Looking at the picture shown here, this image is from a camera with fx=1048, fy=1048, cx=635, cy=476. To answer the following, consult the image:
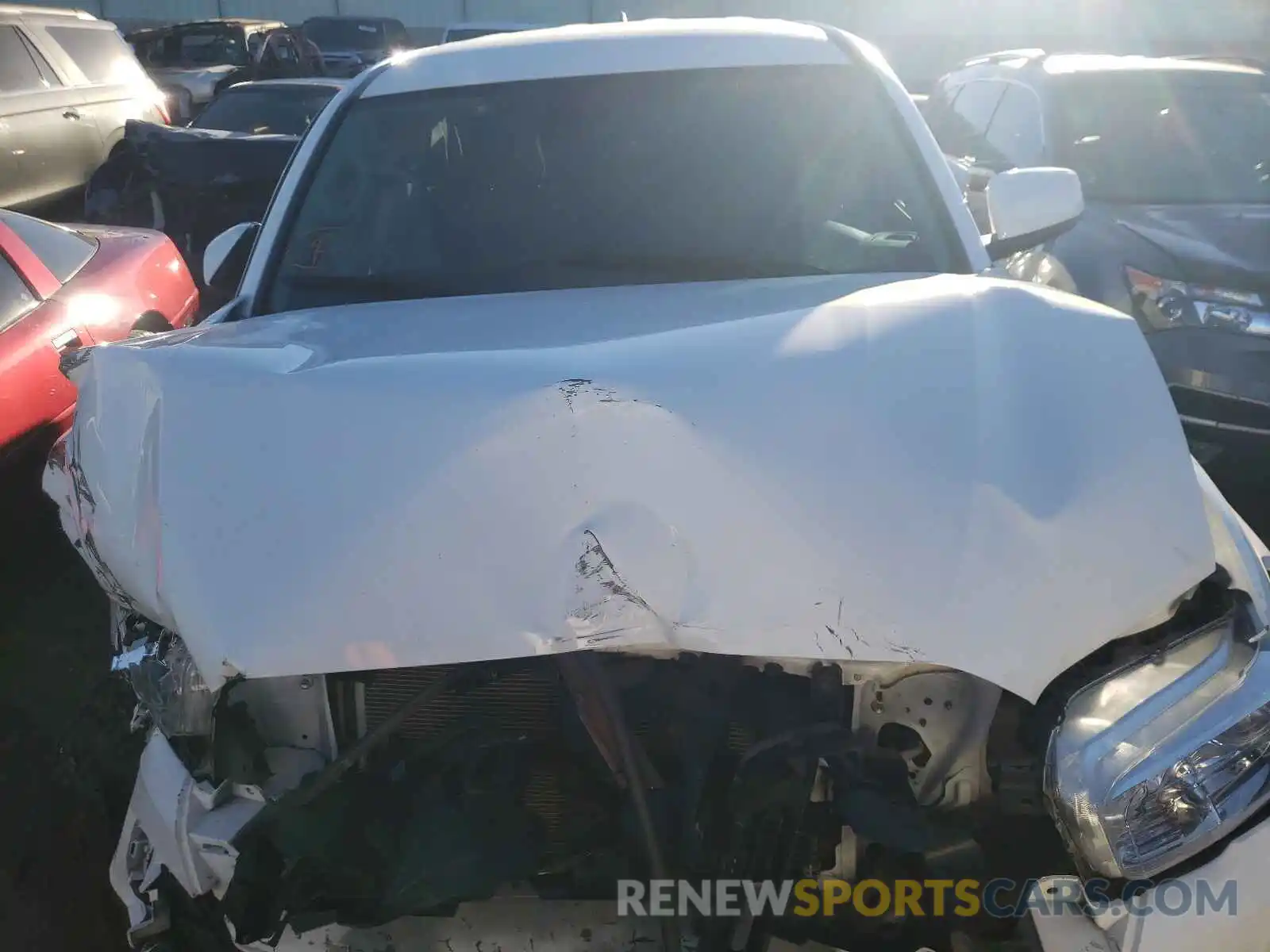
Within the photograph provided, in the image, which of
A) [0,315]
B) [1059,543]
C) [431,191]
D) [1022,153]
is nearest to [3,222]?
[0,315]

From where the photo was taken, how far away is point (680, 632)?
153 cm

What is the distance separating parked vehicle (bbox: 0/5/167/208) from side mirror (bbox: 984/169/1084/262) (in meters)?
7.34

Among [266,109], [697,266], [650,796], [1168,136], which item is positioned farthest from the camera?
[266,109]

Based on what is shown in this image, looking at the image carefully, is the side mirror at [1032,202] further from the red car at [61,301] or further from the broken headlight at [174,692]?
the red car at [61,301]

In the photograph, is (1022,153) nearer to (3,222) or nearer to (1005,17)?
(3,222)

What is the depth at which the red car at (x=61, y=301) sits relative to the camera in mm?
3785

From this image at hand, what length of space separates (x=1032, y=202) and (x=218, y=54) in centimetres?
1547

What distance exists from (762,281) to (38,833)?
2355mm

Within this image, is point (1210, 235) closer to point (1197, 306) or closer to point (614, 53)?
point (1197, 306)

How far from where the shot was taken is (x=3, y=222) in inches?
171

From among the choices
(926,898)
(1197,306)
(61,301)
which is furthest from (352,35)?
(926,898)

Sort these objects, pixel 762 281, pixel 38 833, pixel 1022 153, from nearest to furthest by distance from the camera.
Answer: pixel 762 281 < pixel 38 833 < pixel 1022 153

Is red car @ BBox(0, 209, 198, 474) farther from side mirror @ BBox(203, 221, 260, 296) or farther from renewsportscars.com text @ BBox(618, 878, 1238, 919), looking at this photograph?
renewsportscars.com text @ BBox(618, 878, 1238, 919)

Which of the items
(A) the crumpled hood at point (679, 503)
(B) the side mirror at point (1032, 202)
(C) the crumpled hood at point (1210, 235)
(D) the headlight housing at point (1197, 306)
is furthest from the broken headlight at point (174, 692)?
(C) the crumpled hood at point (1210, 235)
